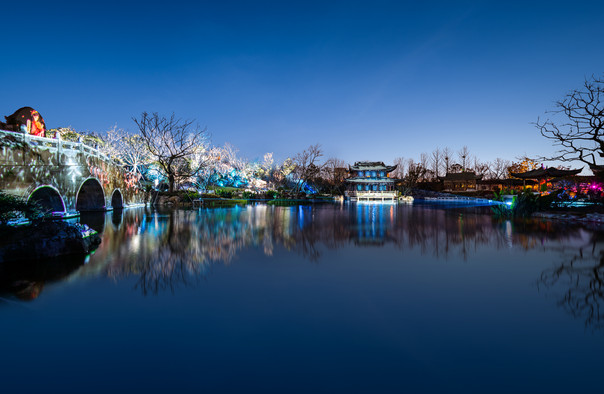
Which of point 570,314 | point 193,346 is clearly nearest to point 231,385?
point 193,346

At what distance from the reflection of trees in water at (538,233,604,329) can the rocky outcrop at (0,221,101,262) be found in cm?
936

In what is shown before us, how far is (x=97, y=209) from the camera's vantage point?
65.7 ft

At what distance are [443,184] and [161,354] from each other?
7527cm

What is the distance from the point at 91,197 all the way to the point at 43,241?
15.4 meters

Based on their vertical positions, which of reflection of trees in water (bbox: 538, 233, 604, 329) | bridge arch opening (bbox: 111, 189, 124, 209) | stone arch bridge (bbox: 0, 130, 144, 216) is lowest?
reflection of trees in water (bbox: 538, 233, 604, 329)

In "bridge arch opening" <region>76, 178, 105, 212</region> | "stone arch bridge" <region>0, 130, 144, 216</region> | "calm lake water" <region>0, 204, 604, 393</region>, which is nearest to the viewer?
"calm lake water" <region>0, 204, 604, 393</region>

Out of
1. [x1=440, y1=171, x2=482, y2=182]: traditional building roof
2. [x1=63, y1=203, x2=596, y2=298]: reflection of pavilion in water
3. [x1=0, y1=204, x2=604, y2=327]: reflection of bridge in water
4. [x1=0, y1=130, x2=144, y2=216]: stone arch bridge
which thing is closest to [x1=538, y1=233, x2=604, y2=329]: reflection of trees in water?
[x1=0, y1=204, x2=604, y2=327]: reflection of bridge in water

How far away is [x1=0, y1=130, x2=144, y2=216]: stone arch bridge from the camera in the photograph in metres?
12.0

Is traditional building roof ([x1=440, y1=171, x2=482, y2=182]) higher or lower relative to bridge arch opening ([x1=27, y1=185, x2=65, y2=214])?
higher

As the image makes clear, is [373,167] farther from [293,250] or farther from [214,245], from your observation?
[214,245]

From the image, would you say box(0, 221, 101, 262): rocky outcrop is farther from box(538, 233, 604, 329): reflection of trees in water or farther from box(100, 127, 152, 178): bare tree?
box(100, 127, 152, 178): bare tree

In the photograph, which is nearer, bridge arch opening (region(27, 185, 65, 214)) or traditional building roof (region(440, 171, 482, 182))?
bridge arch opening (region(27, 185, 65, 214))

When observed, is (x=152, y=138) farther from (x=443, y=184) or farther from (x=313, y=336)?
(x=443, y=184)

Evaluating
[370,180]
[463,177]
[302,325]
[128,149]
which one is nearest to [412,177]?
[463,177]
